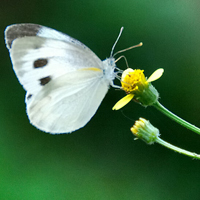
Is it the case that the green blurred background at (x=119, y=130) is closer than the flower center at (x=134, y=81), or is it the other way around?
the flower center at (x=134, y=81)

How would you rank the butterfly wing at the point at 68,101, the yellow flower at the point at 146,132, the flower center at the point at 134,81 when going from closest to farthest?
the yellow flower at the point at 146,132 < the flower center at the point at 134,81 < the butterfly wing at the point at 68,101

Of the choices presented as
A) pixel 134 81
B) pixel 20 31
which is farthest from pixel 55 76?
pixel 134 81

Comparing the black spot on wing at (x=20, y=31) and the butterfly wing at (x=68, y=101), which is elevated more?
the black spot on wing at (x=20, y=31)

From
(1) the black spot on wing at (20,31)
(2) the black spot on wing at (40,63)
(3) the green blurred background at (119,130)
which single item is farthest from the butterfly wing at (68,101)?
(3) the green blurred background at (119,130)

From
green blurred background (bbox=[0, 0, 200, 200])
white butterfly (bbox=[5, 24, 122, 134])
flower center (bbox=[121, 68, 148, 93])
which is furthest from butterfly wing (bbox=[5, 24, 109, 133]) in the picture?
green blurred background (bbox=[0, 0, 200, 200])

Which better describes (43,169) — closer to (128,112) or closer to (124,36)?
(128,112)

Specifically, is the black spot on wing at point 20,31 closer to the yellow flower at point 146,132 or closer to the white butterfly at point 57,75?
the white butterfly at point 57,75

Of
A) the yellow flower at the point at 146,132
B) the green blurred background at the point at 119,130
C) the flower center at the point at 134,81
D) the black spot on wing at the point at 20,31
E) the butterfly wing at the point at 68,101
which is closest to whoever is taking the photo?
the yellow flower at the point at 146,132

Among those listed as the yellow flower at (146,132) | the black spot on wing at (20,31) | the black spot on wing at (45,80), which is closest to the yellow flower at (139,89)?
the yellow flower at (146,132)

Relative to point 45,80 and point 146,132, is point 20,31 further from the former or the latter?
point 146,132

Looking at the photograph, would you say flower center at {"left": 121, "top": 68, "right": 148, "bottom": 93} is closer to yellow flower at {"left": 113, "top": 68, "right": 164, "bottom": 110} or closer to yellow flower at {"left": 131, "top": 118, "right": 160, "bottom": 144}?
yellow flower at {"left": 113, "top": 68, "right": 164, "bottom": 110}
